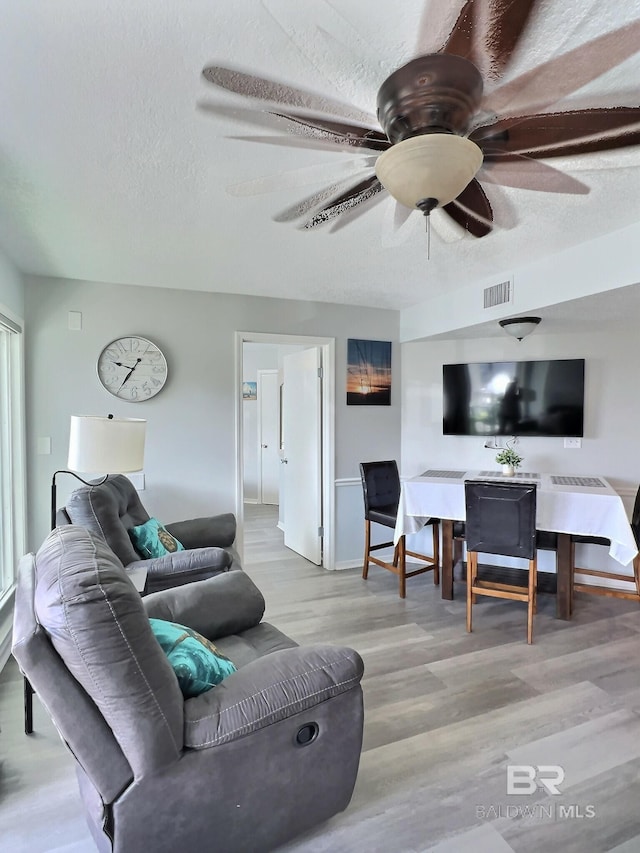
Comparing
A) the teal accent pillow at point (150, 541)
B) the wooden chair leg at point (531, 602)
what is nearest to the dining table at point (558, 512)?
the wooden chair leg at point (531, 602)

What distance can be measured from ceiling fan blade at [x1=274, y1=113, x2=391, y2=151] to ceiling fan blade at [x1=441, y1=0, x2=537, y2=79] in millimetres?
326

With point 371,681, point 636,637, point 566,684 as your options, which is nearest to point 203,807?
point 371,681

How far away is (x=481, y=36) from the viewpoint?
3.40 ft

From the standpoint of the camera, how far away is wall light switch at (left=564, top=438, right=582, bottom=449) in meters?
4.01

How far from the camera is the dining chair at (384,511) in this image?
12.8ft

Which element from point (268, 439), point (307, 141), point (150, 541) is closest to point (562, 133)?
point (307, 141)

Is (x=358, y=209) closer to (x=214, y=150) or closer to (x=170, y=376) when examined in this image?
(x=214, y=150)

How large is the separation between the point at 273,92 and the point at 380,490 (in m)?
3.42

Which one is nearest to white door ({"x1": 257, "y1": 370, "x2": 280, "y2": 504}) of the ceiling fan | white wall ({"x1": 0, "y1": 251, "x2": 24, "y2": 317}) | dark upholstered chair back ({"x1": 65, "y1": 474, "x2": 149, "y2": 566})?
white wall ({"x1": 0, "y1": 251, "x2": 24, "y2": 317})

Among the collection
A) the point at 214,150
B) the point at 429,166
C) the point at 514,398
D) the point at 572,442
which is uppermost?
the point at 214,150

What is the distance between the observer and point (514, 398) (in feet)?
13.6

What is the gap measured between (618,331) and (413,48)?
3.47m

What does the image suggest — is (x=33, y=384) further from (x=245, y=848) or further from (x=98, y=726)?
(x=245, y=848)

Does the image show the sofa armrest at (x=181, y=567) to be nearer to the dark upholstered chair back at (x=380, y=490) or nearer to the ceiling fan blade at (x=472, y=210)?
the dark upholstered chair back at (x=380, y=490)
